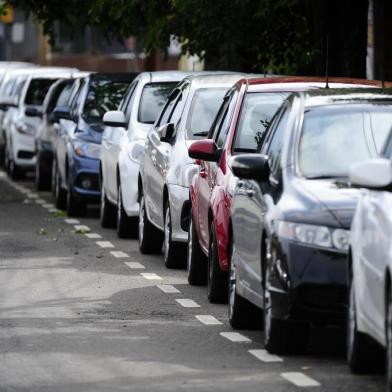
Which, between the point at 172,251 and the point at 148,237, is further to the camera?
the point at 148,237

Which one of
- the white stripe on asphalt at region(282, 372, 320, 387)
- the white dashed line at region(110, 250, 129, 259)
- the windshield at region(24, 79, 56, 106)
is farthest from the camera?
the windshield at region(24, 79, 56, 106)

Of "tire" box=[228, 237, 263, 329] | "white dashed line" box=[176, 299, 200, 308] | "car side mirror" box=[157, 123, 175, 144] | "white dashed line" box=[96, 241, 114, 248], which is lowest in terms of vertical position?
"white dashed line" box=[96, 241, 114, 248]

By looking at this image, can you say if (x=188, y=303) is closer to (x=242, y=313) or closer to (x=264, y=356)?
(x=242, y=313)

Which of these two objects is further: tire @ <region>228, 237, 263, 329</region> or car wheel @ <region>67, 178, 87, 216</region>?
car wheel @ <region>67, 178, 87, 216</region>

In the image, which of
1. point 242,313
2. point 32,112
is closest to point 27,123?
point 32,112

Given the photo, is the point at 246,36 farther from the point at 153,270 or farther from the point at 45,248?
the point at 153,270

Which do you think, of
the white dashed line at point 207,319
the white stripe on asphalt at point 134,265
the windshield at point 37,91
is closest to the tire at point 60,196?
the windshield at point 37,91

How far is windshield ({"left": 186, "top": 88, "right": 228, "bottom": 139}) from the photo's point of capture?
57.7 ft

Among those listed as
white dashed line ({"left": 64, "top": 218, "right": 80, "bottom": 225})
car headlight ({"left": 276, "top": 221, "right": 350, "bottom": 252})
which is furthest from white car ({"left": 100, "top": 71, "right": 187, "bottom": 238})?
car headlight ({"left": 276, "top": 221, "right": 350, "bottom": 252})

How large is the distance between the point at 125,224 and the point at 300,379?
36.0 feet

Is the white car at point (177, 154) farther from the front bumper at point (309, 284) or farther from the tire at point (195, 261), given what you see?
the front bumper at point (309, 284)

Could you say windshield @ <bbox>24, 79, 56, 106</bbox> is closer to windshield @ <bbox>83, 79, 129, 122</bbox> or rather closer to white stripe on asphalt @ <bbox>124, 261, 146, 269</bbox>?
windshield @ <bbox>83, 79, 129, 122</bbox>

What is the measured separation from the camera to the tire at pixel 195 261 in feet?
51.6

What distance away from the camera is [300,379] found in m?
10.4
